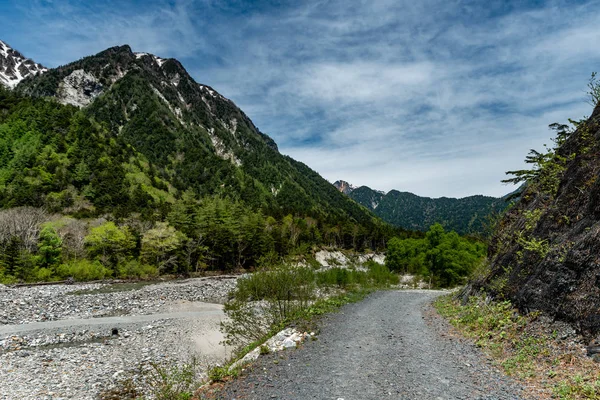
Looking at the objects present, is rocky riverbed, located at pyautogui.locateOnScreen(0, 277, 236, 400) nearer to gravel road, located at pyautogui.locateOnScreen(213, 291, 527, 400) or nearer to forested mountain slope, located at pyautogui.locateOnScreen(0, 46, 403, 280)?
gravel road, located at pyautogui.locateOnScreen(213, 291, 527, 400)

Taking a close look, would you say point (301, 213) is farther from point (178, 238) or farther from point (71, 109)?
point (71, 109)

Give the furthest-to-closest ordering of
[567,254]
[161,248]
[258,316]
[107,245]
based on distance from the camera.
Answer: [161,248] → [107,245] → [258,316] → [567,254]

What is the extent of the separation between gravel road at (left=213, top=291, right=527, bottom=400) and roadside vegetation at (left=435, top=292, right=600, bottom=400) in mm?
532

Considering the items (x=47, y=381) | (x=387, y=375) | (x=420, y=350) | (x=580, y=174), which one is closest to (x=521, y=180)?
(x=580, y=174)

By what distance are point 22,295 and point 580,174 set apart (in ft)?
169

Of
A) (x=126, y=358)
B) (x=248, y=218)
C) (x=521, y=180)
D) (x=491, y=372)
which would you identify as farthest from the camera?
(x=248, y=218)

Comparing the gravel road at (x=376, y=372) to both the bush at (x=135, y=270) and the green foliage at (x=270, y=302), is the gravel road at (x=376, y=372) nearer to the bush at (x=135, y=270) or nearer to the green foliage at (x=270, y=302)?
the green foliage at (x=270, y=302)

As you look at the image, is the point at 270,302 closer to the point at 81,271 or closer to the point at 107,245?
the point at 81,271

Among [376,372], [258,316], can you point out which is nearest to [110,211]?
[258,316]

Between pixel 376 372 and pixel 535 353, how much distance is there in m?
4.34

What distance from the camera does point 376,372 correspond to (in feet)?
28.7

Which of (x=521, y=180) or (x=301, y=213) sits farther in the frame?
(x=301, y=213)

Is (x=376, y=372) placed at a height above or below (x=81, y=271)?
above

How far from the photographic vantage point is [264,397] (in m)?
7.61
